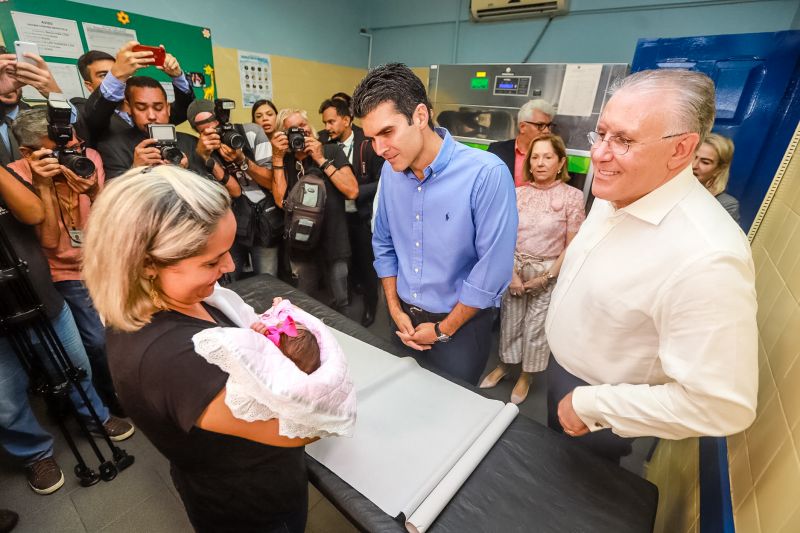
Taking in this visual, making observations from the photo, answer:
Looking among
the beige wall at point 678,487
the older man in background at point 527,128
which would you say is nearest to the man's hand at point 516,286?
the older man in background at point 527,128

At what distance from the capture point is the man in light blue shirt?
124cm

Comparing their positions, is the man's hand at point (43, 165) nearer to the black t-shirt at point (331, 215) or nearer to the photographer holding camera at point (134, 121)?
the photographer holding camera at point (134, 121)

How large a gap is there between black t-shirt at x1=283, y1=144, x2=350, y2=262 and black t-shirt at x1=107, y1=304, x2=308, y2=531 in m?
1.52

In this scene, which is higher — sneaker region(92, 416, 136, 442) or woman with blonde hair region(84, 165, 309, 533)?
woman with blonde hair region(84, 165, 309, 533)

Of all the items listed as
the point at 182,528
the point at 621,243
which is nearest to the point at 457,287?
the point at 621,243

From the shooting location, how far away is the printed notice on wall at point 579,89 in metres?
2.98

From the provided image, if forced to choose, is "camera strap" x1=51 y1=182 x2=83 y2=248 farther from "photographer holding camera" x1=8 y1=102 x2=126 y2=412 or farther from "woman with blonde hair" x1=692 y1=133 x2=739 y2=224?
"woman with blonde hair" x1=692 y1=133 x2=739 y2=224

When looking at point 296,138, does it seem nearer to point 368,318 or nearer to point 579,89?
point 368,318

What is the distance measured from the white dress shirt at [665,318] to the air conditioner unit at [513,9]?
3406 millimetres

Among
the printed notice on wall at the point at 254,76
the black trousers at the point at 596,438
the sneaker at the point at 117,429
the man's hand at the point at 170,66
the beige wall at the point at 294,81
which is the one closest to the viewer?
the black trousers at the point at 596,438

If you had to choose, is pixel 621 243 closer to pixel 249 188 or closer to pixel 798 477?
pixel 798 477

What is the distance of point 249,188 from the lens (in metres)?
2.44

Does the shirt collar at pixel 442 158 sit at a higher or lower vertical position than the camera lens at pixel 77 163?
higher

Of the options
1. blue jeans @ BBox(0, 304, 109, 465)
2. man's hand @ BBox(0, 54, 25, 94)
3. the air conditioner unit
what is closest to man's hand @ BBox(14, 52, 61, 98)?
man's hand @ BBox(0, 54, 25, 94)
